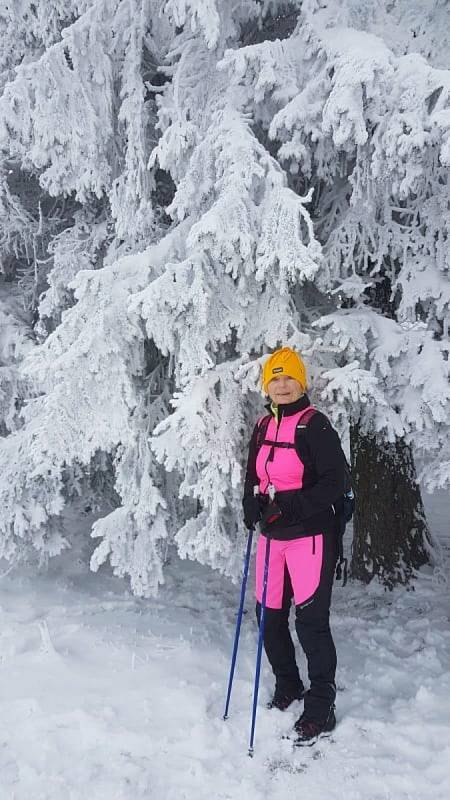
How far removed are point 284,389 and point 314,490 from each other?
73cm

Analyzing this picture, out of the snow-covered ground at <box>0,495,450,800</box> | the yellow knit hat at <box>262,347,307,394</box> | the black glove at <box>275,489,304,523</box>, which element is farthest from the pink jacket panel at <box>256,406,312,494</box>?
the snow-covered ground at <box>0,495,450,800</box>

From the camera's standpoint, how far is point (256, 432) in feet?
14.7

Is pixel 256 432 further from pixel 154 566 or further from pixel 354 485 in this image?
pixel 354 485

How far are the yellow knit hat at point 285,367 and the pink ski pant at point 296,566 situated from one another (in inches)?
43.5

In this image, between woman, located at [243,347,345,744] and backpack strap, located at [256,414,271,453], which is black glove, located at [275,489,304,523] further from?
backpack strap, located at [256,414,271,453]

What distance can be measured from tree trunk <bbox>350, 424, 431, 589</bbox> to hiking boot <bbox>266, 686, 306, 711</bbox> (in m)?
2.99

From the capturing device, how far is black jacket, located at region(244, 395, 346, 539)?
157 inches

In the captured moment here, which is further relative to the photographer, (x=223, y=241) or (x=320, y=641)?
(x=223, y=241)

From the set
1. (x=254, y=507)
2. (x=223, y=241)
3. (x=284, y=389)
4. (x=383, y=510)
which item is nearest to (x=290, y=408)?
(x=284, y=389)

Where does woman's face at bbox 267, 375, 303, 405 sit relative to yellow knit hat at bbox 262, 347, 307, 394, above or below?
below

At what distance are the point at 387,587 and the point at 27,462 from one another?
Result: 13.9 ft

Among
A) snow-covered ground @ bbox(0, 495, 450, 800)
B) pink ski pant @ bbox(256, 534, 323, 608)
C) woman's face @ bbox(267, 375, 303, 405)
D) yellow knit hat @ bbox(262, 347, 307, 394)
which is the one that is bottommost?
snow-covered ground @ bbox(0, 495, 450, 800)

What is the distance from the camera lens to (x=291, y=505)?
4031 mm

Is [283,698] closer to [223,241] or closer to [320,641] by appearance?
[320,641]
